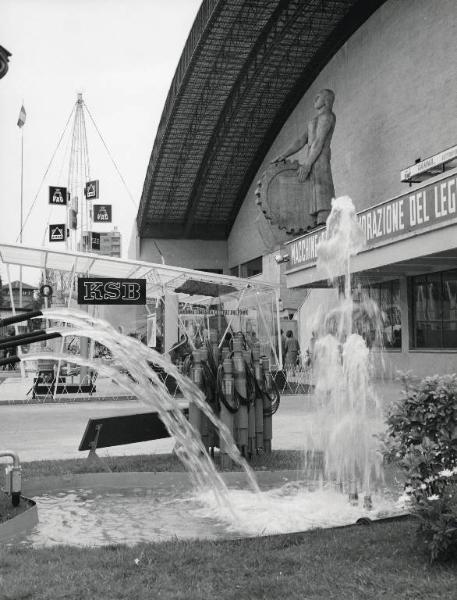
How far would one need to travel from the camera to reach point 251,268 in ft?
166

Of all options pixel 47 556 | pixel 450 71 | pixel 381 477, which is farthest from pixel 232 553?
pixel 450 71

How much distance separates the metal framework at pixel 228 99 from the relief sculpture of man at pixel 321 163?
16.8ft

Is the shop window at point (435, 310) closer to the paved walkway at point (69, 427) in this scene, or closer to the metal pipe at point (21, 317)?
the paved walkway at point (69, 427)

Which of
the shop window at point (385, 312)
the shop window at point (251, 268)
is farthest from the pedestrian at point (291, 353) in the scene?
the shop window at point (251, 268)

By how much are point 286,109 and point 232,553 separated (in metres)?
39.4

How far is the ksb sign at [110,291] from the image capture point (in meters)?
19.3

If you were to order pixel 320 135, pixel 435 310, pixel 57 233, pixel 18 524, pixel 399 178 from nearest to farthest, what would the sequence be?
pixel 18 524, pixel 435 310, pixel 399 178, pixel 320 135, pixel 57 233

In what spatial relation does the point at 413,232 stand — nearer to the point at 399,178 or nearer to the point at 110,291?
the point at 110,291

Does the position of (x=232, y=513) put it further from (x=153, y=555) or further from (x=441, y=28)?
(x=441, y=28)

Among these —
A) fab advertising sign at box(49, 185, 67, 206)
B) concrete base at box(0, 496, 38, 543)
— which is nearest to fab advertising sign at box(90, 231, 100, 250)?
fab advertising sign at box(49, 185, 67, 206)

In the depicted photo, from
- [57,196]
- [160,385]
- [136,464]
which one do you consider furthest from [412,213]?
[57,196]

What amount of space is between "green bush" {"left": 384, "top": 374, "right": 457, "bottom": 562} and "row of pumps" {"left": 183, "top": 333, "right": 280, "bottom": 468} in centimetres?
372

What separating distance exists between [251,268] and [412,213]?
31435 mm

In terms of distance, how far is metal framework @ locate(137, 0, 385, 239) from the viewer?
1373 inches
